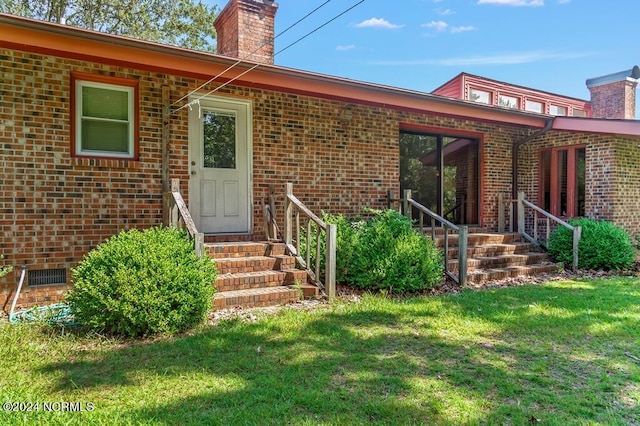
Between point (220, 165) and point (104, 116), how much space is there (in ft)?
5.78

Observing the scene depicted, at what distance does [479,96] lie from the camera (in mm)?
15930

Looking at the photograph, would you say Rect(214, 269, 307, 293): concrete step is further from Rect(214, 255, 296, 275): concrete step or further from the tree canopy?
the tree canopy

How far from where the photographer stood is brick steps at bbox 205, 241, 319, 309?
5039 mm

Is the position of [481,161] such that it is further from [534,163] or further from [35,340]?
[35,340]

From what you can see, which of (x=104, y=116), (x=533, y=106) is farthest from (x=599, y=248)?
(x=533, y=106)

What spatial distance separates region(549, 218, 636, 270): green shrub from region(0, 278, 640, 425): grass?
136 inches

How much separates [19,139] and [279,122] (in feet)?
11.9

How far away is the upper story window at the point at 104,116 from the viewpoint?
18.1ft

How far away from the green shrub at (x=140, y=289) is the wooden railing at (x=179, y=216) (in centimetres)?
29

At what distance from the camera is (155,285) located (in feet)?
12.9

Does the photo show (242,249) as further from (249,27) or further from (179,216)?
(249,27)

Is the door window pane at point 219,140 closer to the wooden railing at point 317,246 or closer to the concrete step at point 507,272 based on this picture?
the wooden railing at point 317,246

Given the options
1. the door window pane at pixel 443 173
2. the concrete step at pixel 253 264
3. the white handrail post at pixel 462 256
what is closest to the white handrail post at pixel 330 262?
the concrete step at pixel 253 264

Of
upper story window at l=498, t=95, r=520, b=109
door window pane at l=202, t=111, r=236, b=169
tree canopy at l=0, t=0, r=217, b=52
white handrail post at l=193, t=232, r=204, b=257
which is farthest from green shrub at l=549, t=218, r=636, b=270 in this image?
tree canopy at l=0, t=0, r=217, b=52
